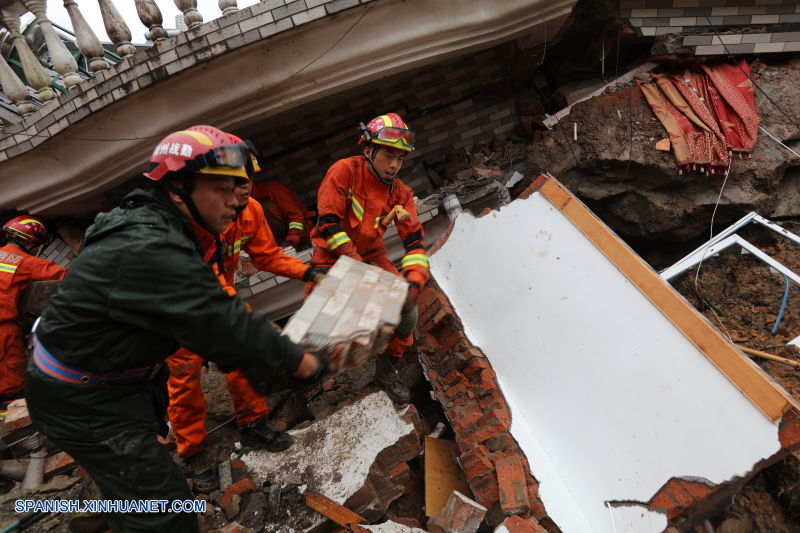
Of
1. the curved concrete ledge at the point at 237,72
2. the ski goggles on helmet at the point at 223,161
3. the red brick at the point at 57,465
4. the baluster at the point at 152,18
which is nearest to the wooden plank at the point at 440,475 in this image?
the ski goggles on helmet at the point at 223,161

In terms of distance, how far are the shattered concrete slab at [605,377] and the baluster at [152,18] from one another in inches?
123

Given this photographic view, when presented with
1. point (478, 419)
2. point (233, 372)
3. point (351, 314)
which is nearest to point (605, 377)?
point (478, 419)

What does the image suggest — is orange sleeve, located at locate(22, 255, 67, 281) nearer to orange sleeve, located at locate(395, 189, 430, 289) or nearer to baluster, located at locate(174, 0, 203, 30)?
baluster, located at locate(174, 0, 203, 30)

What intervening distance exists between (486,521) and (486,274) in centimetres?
163

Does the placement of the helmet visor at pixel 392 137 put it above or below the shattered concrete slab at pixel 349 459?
above

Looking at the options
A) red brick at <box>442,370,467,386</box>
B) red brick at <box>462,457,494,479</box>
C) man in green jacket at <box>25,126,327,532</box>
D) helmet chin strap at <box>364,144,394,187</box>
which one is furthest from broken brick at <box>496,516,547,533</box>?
helmet chin strap at <box>364,144,394,187</box>

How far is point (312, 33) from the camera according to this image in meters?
3.48

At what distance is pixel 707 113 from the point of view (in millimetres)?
3830

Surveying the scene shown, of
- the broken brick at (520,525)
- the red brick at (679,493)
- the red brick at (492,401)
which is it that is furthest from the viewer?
the red brick at (492,401)

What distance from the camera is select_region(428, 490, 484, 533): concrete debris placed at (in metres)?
2.11

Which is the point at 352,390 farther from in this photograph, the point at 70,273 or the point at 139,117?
the point at 139,117

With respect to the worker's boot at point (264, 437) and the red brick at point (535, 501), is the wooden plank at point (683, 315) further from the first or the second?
the worker's boot at point (264, 437)

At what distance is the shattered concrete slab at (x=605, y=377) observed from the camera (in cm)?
184

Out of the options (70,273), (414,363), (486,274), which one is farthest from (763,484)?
(70,273)
